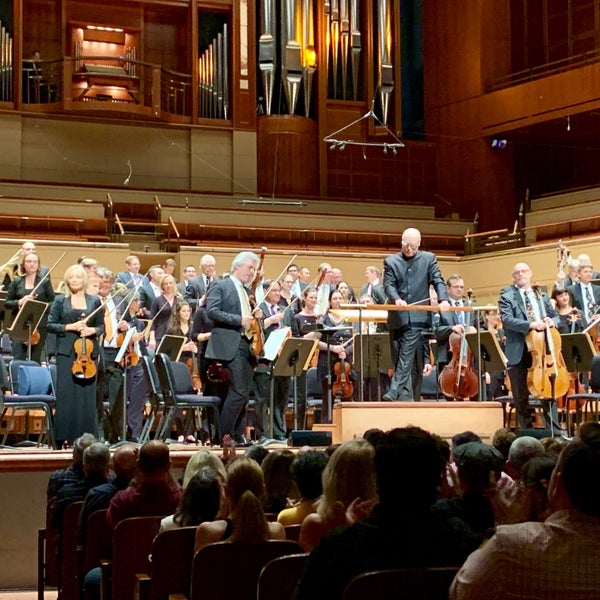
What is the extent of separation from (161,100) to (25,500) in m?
9.00

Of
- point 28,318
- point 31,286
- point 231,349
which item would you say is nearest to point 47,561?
point 28,318

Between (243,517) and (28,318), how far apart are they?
186 inches

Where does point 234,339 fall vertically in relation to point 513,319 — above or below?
below

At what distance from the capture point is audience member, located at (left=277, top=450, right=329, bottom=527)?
3285mm

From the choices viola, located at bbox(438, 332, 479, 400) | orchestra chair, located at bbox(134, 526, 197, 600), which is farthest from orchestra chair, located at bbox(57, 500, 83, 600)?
viola, located at bbox(438, 332, 479, 400)

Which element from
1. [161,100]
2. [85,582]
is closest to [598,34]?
[161,100]

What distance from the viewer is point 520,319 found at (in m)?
7.98

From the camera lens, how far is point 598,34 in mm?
14586

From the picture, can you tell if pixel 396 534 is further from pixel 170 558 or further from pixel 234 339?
pixel 234 339

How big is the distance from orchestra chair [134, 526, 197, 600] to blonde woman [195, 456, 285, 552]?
0.10 m

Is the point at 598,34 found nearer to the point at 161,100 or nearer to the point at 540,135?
the point at 540,135

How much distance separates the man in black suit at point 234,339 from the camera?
24.8 ft

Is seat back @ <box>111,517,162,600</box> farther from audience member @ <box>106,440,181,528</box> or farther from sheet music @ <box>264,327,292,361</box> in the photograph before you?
sheet music @ <box>264,327,292,361</box>

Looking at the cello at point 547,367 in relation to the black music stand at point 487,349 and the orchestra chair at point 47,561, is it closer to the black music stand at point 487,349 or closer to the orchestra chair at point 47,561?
the black music stand at point 487,349
